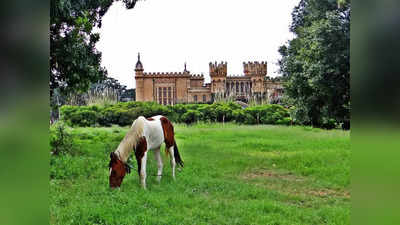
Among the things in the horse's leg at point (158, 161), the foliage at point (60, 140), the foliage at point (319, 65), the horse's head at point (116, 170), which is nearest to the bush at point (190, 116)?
the horse's leg at point (158, 161)

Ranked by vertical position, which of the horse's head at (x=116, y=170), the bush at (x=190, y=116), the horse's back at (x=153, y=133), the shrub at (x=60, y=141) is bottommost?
the horse's head at (x=116, y=170)

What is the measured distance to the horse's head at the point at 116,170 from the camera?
13.2ft

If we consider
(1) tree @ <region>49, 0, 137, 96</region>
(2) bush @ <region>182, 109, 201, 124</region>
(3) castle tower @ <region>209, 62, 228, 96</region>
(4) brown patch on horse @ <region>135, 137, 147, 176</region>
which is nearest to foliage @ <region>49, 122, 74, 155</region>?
(1) tree @ <region>49, 0, 137, 96</region>

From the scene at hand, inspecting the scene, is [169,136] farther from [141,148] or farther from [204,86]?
[204,86]

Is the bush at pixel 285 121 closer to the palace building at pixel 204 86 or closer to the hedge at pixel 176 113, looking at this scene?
the hedge at pixel 176 113

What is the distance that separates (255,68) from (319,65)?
4.88 ft

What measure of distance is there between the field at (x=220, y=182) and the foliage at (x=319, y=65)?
750mm

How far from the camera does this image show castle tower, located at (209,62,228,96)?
19.1 feet

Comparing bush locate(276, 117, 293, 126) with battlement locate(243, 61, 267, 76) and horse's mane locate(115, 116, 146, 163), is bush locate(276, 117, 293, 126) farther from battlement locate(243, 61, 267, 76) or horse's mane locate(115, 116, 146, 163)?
horse's mane locate(115, 116, 146, 163)

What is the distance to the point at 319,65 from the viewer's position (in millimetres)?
6355

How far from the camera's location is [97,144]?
522 centimetres
